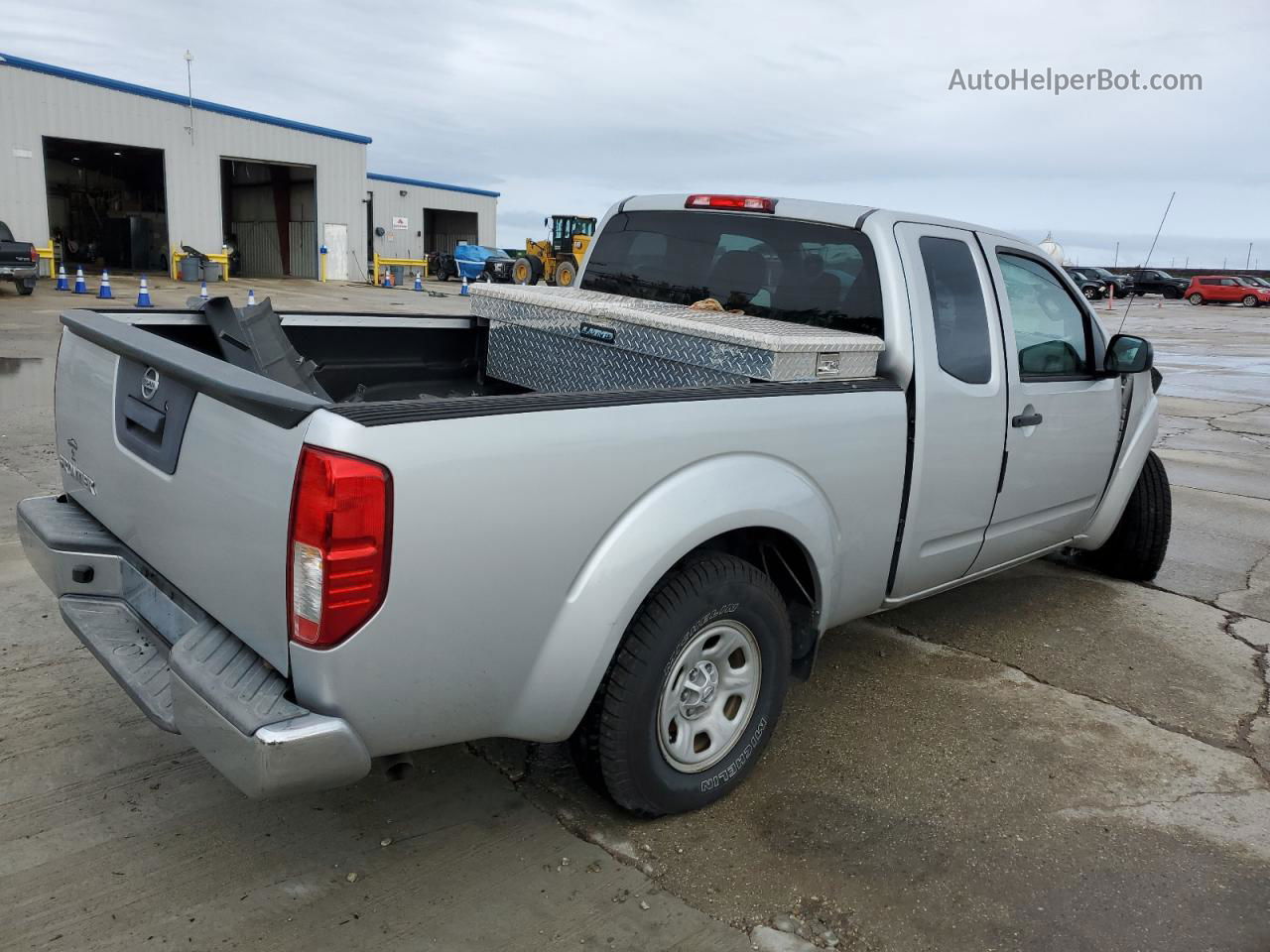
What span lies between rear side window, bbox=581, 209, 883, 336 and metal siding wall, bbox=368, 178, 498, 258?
38.8 metres

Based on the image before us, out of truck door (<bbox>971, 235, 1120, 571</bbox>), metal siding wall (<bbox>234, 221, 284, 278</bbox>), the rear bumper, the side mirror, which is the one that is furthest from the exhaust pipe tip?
metal siding wall (<bbox>234, 221, 284, 278</bbox>)

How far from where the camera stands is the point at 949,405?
3.55 meters

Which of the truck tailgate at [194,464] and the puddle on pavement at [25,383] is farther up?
the truck tailgate at [194,464]

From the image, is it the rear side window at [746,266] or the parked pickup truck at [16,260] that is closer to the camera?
the rear side window at [746,266]

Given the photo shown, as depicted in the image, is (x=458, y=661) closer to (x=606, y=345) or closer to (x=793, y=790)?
(x=793, y=790)

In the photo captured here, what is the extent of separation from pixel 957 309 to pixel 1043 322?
2.39ft

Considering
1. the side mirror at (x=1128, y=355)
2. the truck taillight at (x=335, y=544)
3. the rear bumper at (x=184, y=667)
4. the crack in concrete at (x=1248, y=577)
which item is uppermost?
the side mirror at (x=1128, y=355)

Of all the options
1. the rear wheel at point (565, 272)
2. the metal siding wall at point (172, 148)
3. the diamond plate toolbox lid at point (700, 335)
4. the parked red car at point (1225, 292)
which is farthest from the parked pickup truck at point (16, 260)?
the parked red car at point (1225, 292)

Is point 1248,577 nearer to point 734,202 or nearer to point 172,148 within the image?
point 734,202

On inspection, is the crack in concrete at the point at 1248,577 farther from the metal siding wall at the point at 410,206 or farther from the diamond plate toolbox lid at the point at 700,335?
the metal siding wall at the point at 410,206

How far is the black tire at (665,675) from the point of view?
2.65 metres

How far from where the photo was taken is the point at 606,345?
374cm

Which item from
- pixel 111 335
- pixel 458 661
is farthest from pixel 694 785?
pixel 111 335

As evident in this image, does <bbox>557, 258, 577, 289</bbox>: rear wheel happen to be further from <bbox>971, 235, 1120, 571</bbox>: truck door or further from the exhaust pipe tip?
the exhaust pipe tip
